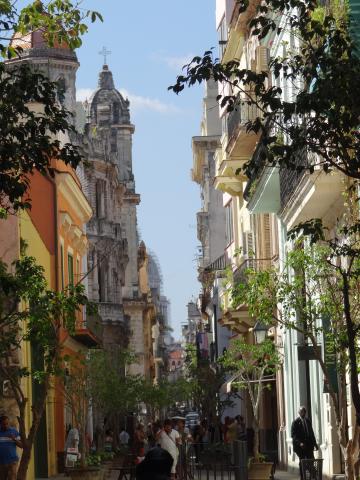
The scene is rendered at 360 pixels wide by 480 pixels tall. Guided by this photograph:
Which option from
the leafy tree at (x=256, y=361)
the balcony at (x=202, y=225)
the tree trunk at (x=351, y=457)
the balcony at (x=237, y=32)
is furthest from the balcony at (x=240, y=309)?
the balcony at (x=202, y=225)

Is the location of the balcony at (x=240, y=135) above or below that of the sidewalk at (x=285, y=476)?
above

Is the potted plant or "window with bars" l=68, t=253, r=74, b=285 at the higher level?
"window with bars" l=68, t=253, r=74, b=285

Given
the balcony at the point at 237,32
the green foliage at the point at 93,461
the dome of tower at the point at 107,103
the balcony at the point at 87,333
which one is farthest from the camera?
the dome of tower at the point at 107,103

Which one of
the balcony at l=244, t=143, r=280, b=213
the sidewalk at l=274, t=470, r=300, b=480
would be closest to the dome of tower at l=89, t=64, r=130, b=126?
the balcony at l=244, t=143, r=280, b=213

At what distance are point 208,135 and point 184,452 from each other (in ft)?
154

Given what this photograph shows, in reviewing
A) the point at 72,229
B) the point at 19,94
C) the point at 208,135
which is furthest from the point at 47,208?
→ the point at 208,135

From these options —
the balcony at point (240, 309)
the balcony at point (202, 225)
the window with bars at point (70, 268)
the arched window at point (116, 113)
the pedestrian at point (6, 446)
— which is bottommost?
the pedestrian at point (6, 446)

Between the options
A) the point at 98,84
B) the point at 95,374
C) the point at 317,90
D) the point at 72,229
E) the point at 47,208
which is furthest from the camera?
the point at 98,84

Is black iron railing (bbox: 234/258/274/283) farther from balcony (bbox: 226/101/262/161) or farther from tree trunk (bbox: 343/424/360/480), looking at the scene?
tree trunk (bbox: 343/424/360/480)

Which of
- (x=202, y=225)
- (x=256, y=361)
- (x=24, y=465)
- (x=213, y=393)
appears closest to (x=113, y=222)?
(x=202, y=225)

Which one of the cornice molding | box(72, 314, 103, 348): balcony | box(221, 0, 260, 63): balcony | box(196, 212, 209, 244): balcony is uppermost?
box(196, 212, 209, 244): balcony

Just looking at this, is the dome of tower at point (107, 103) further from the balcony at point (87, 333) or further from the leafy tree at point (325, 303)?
the leafy tree at point (325, 303)

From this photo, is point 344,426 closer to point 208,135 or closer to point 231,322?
point 231,322

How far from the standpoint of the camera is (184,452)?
2950cm
